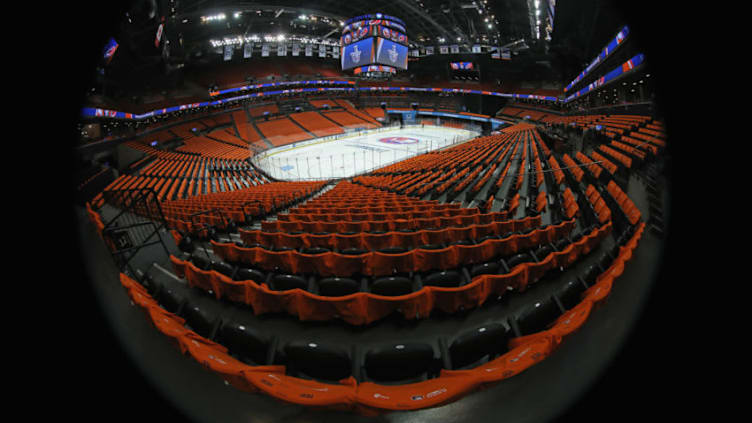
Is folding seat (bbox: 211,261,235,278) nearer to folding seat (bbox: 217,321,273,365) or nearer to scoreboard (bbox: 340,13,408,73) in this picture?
folding seat (bbox: 217,321,273,365)

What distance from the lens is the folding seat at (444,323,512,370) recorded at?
1.79m

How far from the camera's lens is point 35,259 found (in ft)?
5.14

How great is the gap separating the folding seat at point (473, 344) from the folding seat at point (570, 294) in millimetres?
1022

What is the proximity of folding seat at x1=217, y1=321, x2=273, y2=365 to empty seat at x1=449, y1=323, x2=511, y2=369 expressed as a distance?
143 centimetres

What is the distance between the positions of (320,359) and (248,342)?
65 centimetres

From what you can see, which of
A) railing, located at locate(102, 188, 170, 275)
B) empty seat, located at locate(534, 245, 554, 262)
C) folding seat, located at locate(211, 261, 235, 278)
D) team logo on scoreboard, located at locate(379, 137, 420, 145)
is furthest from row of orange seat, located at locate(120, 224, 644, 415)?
team logo on scoreboard, located at locate(379, 137, 420, 145)

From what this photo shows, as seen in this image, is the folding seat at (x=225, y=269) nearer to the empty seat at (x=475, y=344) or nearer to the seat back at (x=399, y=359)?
the seat back at (x=399, y=359)

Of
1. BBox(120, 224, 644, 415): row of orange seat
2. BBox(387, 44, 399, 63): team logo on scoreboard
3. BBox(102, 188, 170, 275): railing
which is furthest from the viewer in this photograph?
BBox(387, 44, 399, 63): team logo on scoreboard

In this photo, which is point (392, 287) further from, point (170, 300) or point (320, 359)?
point (170, 300)

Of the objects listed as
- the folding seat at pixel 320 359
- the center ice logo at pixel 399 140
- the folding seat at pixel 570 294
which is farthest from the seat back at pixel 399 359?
the center ice logo at pixel 399 140

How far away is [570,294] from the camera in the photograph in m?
2.44

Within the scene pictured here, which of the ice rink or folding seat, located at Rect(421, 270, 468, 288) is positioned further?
the ice rink

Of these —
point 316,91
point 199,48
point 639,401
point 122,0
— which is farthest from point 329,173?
point 316,91

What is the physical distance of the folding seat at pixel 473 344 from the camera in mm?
1785
